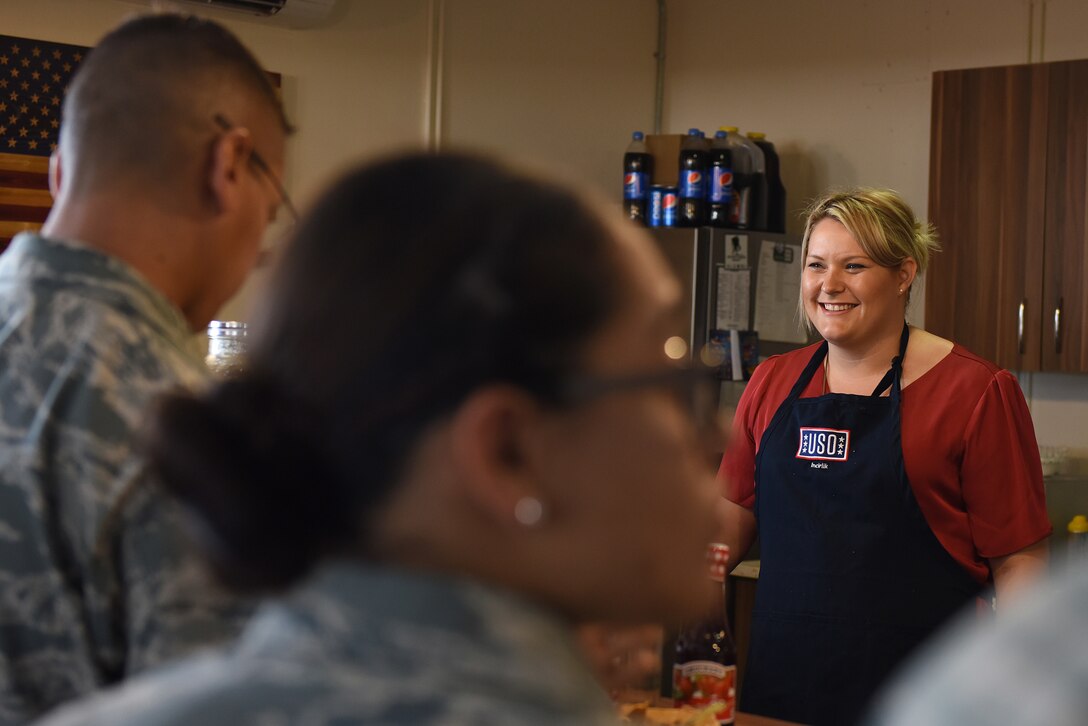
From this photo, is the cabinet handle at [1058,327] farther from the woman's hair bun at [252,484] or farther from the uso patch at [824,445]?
the woman's hair bun at [252,484]

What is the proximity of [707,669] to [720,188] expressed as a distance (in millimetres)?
2812

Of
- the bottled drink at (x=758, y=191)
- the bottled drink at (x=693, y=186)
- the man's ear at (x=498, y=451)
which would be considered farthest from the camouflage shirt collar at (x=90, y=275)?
the bottled drink at (x=758, y=191)

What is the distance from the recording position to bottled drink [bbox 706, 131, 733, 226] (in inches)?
159

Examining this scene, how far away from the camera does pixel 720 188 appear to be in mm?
4047

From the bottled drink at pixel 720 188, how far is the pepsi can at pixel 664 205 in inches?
4.6

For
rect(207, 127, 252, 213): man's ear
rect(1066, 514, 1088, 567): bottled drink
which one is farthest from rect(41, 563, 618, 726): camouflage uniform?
rect(1066, 514, 1088, 567): bottled drink

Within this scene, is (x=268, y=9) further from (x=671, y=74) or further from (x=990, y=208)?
(x=990, y=208)

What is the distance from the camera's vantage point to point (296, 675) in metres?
0.51

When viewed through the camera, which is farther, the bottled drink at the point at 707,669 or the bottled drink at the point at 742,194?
the bottled drink at the point at 742,194

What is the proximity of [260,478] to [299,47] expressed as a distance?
352cm

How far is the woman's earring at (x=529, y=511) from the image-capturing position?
22.5 inches

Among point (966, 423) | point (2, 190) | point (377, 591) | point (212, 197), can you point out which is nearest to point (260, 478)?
point (377, 591)

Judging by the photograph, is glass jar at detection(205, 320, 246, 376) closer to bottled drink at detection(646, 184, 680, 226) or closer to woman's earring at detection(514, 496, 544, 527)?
woman's earring at detection(514, 496, 544, 527)

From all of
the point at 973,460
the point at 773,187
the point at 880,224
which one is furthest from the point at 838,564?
the point at 773,187
